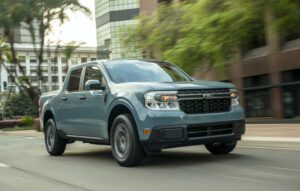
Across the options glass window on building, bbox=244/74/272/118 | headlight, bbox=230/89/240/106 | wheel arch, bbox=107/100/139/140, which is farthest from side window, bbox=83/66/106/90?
glass window on building, bbox=244/74/272/118

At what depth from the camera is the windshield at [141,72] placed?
407 inches

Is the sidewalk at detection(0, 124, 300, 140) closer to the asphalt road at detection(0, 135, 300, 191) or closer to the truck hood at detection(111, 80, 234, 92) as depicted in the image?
the asphalt road at detection(0, 135, 300, 191)

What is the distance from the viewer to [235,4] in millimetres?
18344

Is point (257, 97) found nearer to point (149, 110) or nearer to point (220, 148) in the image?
point (220, 148)

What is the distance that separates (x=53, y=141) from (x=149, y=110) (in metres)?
4.40

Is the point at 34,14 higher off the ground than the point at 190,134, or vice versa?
the point at 34,14

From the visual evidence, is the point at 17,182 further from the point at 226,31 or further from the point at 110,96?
the point at 226,31

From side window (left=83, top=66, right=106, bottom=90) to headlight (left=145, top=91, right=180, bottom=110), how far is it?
1.54 meters

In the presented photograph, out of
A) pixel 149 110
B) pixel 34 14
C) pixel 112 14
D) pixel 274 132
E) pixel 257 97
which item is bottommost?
pixel 274 132

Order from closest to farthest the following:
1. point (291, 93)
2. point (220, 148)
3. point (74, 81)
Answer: point (220, 148) → point (74, 81) → point (291, 93)

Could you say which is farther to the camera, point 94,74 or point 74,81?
point 74,81

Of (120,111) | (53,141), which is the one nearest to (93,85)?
(120,111)

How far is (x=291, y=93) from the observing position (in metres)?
23.9

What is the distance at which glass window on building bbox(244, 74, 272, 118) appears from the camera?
25.5 m
